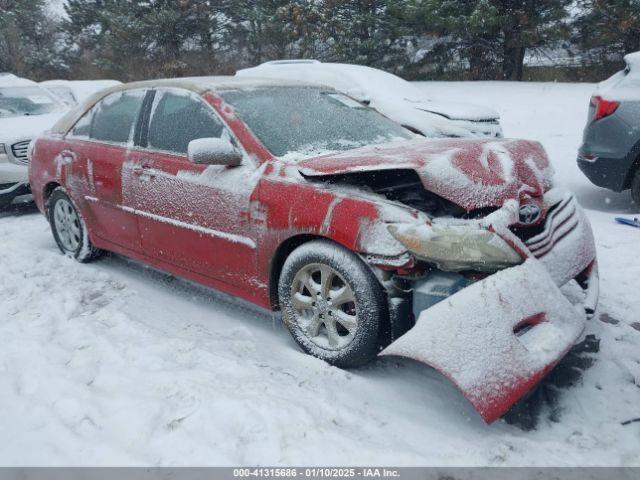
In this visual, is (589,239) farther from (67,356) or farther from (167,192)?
(67,356)

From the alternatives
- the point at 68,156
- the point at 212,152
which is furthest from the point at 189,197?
the point at 68,156

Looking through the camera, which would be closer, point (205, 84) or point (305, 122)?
point (305, 122)

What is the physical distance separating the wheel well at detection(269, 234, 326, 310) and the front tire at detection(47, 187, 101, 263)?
2301 millimetres

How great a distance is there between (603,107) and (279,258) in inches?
166

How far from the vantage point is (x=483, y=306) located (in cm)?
240

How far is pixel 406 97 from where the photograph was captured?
26.8ft

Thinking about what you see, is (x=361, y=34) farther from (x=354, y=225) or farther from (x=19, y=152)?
(x=354, y=225)

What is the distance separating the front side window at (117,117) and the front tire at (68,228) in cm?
75

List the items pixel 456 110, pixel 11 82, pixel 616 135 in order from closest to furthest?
pixel 616 135 → pixel 456 110 → pixel 11 82

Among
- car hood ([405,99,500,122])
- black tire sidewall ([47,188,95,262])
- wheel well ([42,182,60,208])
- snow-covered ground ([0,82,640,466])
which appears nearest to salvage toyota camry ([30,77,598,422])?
snow-covered ground ([0,82,640,466])

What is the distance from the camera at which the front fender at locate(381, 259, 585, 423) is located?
2.33 metres

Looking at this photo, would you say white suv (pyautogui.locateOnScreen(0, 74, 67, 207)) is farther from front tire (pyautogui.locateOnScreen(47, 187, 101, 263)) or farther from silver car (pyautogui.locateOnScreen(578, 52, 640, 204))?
silver car (pyautogui.locateOnScreen(578, 52, 640, 204))

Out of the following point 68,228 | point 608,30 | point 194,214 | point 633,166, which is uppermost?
point 608,30

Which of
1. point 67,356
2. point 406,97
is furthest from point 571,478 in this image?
point 406,97
